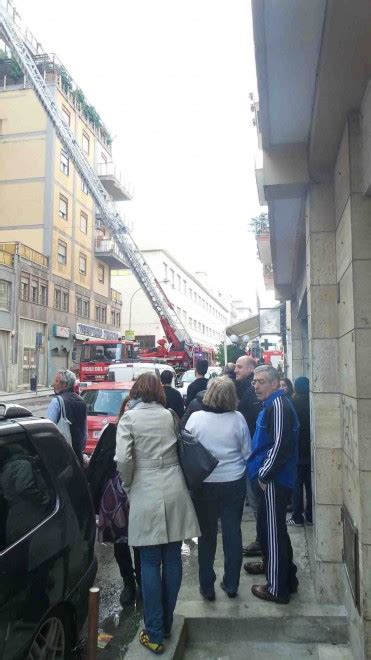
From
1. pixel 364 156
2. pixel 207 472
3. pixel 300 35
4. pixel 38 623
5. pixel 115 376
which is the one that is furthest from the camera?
pixel 115 376

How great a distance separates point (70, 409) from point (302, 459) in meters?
2.64

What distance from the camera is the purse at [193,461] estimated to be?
335 centimetres

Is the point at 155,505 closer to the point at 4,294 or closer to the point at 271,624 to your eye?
the point at 271,624

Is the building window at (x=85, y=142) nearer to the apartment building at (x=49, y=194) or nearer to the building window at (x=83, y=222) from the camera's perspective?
the apartment building at (x=49, y=194)

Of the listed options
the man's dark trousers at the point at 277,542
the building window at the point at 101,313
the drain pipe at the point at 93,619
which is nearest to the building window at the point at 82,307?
the building window at the point at 101,313

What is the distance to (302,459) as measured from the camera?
5621mm

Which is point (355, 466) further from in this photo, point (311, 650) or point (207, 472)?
point (311, 650)

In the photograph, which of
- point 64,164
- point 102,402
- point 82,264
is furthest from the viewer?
point 82,264

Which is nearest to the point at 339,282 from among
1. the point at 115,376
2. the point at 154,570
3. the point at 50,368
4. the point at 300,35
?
the point at 300,35

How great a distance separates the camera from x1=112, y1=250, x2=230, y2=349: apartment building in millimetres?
53031

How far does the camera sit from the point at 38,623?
2.48 m

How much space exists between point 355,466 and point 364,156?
193cm

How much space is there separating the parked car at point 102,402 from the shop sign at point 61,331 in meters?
24.5

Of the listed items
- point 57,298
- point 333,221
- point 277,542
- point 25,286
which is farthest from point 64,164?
point 277,542
